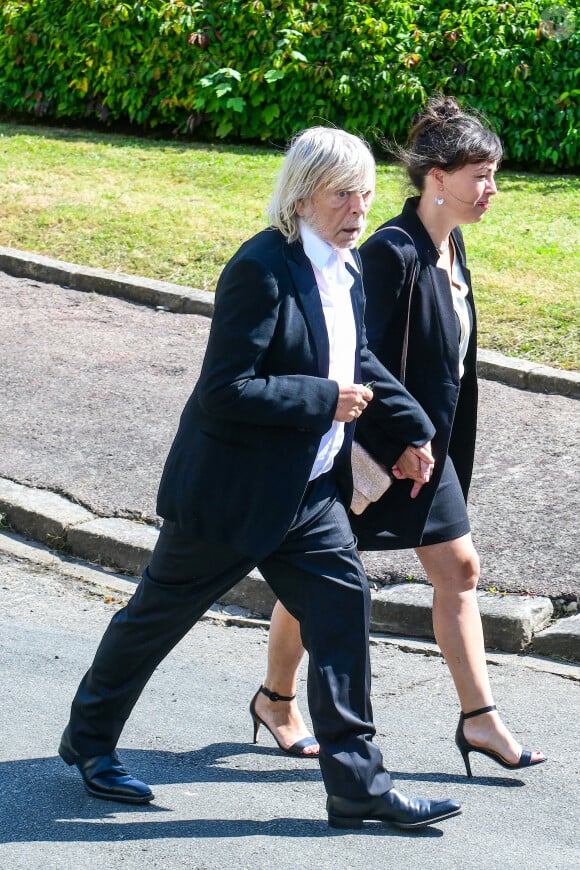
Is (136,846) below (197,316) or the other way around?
below

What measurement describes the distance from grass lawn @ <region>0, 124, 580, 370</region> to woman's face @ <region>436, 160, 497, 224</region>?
421cm

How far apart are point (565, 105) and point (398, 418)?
989cm

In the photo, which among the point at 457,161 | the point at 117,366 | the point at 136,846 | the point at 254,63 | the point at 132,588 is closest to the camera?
the point at 136,846

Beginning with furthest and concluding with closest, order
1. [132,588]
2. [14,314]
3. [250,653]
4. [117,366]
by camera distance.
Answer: [14,314]
[117,366]
[132,588]
[250,653]

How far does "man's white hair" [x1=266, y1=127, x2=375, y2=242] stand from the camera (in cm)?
A: 329

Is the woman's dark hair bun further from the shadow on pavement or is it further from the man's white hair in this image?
the shadow on pavement

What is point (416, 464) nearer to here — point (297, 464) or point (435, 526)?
point (435, 526)

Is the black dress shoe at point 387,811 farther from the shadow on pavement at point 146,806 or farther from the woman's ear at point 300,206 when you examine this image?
the woman's ear at point 300,206

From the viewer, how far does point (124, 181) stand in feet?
40.6

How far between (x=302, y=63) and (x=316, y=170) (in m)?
10.5

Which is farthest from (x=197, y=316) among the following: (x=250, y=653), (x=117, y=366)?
(x=250, y=653)

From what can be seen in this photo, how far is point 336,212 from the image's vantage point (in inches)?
132

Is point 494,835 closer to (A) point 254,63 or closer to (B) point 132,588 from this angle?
(B) point 132,588

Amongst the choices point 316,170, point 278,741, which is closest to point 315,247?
point 316,170
